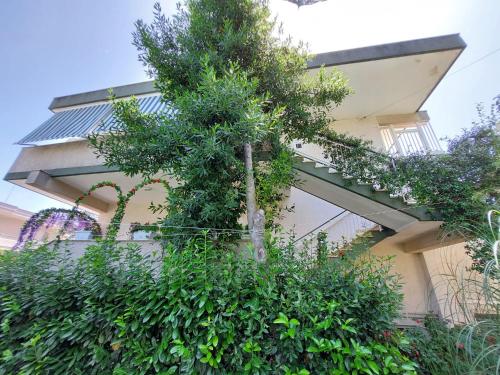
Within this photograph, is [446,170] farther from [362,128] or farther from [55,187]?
[55,187]

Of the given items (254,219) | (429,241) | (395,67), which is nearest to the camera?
(254,219)

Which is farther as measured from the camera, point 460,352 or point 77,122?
point 77,122

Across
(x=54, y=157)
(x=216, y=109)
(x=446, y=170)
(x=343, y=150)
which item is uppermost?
(x=54, y=157)

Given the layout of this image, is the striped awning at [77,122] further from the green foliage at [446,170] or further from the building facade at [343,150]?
the green foliage at [446,170]

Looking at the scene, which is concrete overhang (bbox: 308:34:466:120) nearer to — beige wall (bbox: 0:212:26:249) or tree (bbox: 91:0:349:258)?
tree (bbox: 91:0:349:258)

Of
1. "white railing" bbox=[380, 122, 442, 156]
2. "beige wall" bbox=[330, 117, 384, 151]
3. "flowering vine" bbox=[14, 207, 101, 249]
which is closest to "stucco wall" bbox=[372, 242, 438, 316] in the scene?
"white railing" bbox=[380, 122, 442, 156]

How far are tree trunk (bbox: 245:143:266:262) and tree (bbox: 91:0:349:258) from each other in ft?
0.08

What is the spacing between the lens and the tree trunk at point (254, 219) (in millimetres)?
2521

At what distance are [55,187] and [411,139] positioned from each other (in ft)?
34.3

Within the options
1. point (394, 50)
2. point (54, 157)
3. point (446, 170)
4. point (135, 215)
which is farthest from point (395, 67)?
point (54, 157)

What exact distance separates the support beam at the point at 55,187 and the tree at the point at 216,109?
3.59 m

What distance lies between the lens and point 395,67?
5695 mm

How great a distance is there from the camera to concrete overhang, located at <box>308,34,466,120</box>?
5320 mm

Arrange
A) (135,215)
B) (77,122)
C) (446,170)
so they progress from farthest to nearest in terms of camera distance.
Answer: (135,215) → (77,122) → (446,170)
